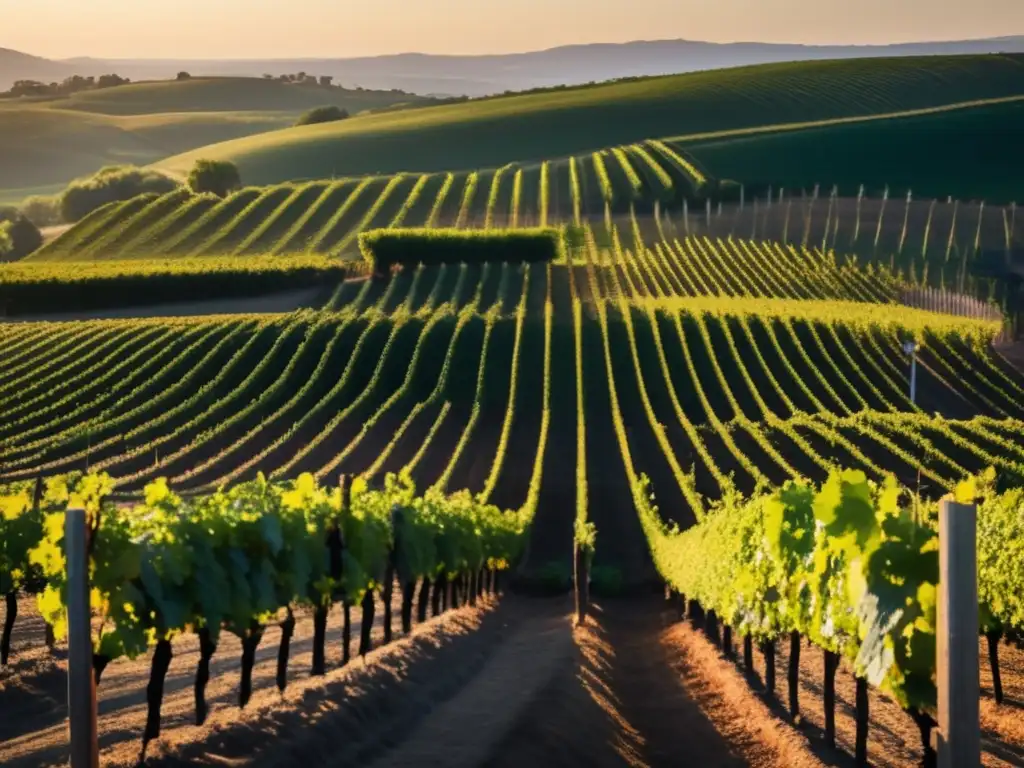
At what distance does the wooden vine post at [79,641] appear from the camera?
34.9ft

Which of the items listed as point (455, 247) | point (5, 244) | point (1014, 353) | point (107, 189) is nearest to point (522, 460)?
point (1014, 353)

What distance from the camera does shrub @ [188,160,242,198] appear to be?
121 meters

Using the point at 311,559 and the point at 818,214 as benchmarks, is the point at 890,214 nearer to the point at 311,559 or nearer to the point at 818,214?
the point at 818,214

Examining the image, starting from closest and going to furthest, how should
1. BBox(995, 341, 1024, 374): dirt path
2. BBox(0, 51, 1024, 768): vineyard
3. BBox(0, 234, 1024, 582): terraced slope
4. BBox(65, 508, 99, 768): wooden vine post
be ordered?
BBox(65, 508, 99, 768): wooden vine post, BBox(0, 51, 1024, 768): vineyard, BBox(0, 234, 1024, 582): terraced slope, BBox(995, 341, 1024, 374): dirt path

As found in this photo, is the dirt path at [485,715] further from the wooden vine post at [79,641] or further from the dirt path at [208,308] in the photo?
the dirt path at [208,308]

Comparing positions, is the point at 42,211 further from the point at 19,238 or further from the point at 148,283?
the point at 148,283

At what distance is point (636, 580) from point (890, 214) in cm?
5981

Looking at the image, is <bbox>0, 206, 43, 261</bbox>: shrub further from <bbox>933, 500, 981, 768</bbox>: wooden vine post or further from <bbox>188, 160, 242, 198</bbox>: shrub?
<bbox>933, 500, 981, 768</bbox>: wooden vine post

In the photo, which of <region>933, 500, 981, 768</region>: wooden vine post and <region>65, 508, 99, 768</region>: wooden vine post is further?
<region>65, 508, 99, 768</region>: wooden vine post

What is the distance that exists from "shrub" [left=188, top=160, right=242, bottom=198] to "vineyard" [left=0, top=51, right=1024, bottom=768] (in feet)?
21.4

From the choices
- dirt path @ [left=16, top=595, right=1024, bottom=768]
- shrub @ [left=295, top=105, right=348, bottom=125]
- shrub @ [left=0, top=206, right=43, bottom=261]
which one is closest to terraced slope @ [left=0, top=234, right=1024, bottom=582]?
dirt path @ [left=16, top=595, right=1024, bottom=768]

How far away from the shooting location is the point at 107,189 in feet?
459

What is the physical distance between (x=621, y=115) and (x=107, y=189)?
44.9 meters

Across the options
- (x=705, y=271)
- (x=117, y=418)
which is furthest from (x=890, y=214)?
(x=117, y=418)
